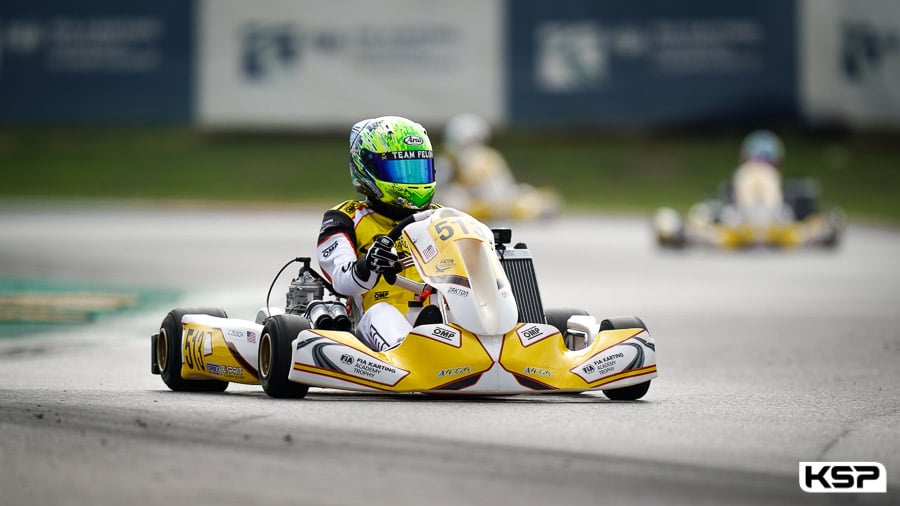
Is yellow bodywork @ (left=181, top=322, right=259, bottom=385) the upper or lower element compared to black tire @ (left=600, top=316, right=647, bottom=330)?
lower

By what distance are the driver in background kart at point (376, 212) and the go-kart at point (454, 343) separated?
117 mm

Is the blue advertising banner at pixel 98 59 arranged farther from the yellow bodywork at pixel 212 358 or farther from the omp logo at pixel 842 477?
the omp logo at pixel 842 477

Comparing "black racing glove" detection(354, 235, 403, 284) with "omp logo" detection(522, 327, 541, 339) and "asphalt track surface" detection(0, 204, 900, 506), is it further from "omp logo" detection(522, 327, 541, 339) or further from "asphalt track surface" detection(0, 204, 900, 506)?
"omp logo" detection(522, 327, 541, 339)

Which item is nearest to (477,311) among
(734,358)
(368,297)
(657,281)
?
(368,297)

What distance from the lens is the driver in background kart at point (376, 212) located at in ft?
25.8

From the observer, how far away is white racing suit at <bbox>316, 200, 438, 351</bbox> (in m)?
7.66

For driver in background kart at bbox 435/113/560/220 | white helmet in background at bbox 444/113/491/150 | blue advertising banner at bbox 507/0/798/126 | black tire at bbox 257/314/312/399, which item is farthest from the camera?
blue advertising banner at bbox 507/0/798/126

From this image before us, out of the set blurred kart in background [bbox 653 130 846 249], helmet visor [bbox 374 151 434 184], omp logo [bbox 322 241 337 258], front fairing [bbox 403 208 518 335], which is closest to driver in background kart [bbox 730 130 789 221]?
blurred kart in background [bbox 653 130 846 249]

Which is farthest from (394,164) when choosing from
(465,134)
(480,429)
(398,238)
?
(465,134)

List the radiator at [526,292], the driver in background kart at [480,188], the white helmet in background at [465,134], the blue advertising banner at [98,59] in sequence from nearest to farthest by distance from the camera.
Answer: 1. the radiator at [526,292]
2. the driver in background kart at [480,188]
3. the white helmet in background at [465,134]
4. the blue advertising banner at [98,59]

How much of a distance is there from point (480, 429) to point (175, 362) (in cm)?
233

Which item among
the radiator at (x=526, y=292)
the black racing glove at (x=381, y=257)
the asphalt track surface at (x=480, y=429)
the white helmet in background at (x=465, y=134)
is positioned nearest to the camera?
the asphalt track surface at (x=480, y=429)

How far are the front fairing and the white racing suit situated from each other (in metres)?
0.29

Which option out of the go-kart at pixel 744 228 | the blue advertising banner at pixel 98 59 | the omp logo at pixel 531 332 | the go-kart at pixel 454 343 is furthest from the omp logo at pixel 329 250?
the blue advertising banner at pixel 98 59
